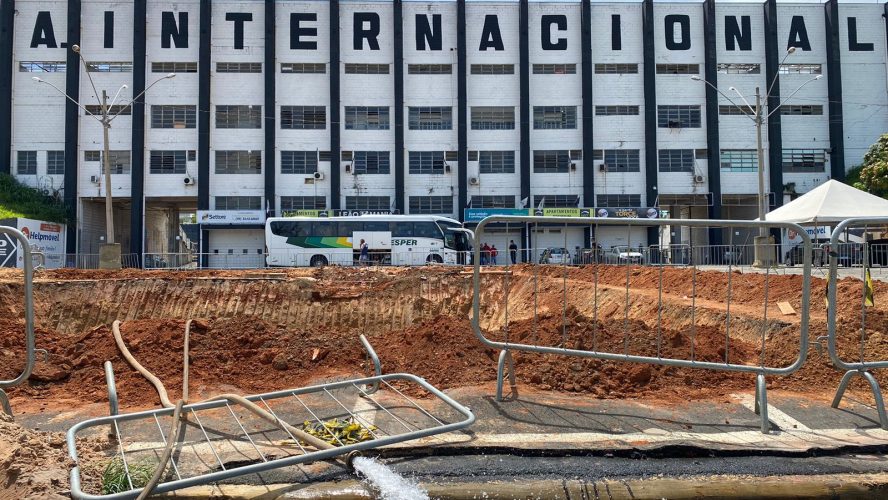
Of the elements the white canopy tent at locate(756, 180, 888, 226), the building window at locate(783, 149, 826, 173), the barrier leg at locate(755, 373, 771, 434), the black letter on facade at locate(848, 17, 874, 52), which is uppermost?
the black letter on facade at locate(848, 17, 874, 52)

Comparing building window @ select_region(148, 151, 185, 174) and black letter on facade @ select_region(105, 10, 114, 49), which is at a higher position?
black letter on facade @ select_region(105, 10, 114, 49)

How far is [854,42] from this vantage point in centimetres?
4106

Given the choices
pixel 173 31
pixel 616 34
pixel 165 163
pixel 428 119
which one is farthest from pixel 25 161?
pixel 616 34

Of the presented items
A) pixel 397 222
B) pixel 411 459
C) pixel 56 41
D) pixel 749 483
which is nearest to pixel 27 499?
pixel 411 459

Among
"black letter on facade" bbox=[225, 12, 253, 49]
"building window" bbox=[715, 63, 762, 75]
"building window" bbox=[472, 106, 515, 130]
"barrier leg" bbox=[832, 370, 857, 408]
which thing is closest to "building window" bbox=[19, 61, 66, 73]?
"black letter on facade" bbox=[225, 12, 253, 49]

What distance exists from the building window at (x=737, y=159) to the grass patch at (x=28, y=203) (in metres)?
45.1

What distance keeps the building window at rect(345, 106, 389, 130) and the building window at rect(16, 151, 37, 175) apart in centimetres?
2101

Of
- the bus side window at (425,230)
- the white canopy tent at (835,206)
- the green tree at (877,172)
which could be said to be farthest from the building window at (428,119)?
the white canopy tent at (835,206)

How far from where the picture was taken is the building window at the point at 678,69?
4097 centimetres

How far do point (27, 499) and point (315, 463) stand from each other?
5.42 feet

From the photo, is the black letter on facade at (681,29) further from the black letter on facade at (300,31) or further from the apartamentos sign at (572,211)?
the black letter on facade at (300,31)

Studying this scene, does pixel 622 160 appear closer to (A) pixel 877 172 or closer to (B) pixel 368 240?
(A) pixel 877 172

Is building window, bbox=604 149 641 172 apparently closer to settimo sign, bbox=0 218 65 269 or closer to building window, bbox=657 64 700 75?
building window, bbox=657 64 700 75

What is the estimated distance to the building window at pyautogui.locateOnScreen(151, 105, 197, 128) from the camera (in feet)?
128
